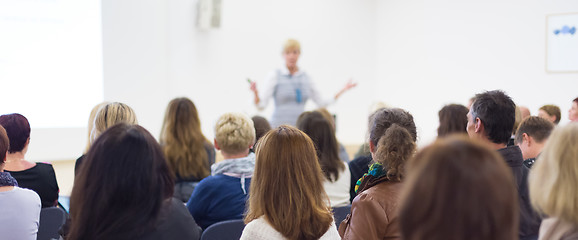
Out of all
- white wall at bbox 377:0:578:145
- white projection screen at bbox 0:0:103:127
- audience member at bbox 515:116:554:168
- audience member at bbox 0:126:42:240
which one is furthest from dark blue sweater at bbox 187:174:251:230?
white wall at bbox 377:0:578:145

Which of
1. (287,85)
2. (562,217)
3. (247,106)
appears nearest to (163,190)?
(562,217)

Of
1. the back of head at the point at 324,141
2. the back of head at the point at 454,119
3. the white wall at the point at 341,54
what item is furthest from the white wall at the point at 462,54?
the back of head at the point at 324,141

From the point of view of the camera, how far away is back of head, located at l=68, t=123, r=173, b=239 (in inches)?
54.0

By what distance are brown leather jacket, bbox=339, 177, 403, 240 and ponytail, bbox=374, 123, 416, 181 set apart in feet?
0.18

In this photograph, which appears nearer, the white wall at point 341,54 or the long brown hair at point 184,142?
the long brown hair at point 184,142

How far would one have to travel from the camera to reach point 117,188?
1368 mm

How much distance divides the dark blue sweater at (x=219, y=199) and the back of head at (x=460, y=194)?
156 centimetres

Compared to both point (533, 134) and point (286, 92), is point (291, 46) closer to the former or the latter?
point (286, 92)

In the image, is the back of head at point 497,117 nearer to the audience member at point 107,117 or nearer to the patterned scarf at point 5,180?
the audience member at point 107,117

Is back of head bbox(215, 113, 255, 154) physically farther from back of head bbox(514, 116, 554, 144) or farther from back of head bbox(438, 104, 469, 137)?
back of head bbox(514, 116, 554, 144)

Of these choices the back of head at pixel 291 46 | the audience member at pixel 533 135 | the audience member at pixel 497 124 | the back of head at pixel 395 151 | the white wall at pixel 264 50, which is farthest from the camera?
the white wall at pixel 264 50

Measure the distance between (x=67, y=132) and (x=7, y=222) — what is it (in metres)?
4.65

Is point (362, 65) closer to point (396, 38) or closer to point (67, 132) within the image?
point (396, 38)

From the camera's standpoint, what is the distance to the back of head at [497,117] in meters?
2.35
